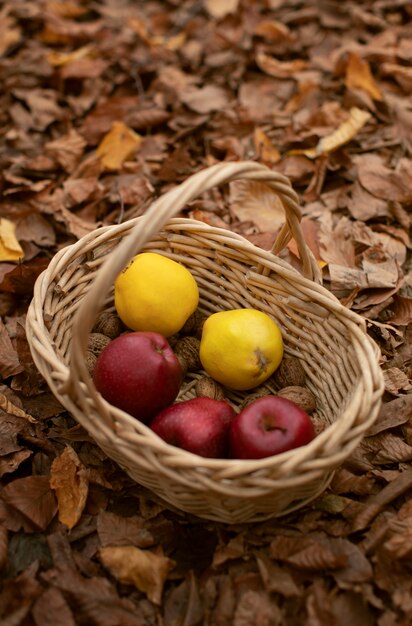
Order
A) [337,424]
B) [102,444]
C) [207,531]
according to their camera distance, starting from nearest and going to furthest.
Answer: [337,424] → [102,444] → [207,531]

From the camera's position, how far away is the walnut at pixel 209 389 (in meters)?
1.89

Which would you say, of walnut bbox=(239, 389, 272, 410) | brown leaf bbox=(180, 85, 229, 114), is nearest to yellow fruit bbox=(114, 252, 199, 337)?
walnut bbox=(239, 389, 272, 410)

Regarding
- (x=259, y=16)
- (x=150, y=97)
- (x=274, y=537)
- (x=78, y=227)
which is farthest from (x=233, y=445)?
(x=259, y=16)

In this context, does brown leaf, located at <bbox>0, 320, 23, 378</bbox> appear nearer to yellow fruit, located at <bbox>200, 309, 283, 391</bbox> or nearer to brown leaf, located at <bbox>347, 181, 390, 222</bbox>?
yellow fruit, located at <bbox>200, 309, 283, 391</bbox>

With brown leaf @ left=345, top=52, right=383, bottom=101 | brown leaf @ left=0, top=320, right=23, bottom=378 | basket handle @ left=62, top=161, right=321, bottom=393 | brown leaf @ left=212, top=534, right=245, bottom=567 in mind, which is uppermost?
basket handle @ left=62, top=161, right=321, bottom=393

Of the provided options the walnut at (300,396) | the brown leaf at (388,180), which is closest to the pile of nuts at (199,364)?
the walnut at (300,396)

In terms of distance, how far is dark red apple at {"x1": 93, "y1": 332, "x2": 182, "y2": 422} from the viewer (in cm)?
167

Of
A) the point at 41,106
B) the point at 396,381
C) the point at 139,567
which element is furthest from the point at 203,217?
the point at 139,567

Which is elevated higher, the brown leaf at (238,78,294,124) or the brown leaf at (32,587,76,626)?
the brown leaf at (238,78,294,124)

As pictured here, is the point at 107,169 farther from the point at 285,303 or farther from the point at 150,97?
the point at 285,303

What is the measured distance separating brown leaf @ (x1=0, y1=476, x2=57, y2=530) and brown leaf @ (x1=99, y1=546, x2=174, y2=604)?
20 cm

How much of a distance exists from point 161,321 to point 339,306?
52 cm

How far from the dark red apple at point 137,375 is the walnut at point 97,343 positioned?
204 mm

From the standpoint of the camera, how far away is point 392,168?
2.81m
